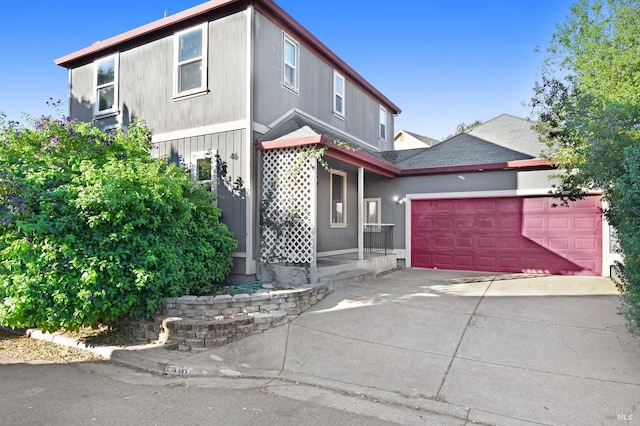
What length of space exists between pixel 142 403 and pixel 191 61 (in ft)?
24.5

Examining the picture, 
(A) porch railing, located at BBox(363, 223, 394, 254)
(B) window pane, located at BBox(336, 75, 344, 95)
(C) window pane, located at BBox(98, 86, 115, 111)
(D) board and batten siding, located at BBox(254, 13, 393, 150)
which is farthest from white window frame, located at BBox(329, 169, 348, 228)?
(C) window pane, located at BBox(98, 86, 115, 111)

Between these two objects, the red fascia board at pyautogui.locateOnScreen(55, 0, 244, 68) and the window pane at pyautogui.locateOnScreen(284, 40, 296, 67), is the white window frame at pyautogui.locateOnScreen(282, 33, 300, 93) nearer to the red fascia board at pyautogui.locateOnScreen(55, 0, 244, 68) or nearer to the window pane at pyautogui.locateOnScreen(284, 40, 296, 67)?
the window pane at pyautogui.locateOnScreen(284, 40, 296, 67)

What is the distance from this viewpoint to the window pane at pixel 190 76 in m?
8.70

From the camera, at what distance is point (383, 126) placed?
601 inches

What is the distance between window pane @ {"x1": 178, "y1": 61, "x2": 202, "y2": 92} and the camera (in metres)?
8.70

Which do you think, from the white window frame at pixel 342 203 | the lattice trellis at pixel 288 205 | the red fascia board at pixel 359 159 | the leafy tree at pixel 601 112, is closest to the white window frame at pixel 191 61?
the lattice trellis at pixel 288 205

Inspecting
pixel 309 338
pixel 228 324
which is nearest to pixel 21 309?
pixel 228 324

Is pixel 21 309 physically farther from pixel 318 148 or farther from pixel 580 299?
pixel 580 299

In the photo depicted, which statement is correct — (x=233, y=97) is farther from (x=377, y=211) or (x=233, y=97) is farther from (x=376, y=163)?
(x=377, y=211)

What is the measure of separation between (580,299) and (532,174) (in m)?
3.87

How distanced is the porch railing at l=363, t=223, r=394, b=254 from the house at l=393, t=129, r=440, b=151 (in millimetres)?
20885

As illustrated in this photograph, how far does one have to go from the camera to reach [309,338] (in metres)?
5.37

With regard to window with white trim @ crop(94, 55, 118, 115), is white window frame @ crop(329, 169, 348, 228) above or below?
below

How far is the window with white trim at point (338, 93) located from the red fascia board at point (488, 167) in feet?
9.07
